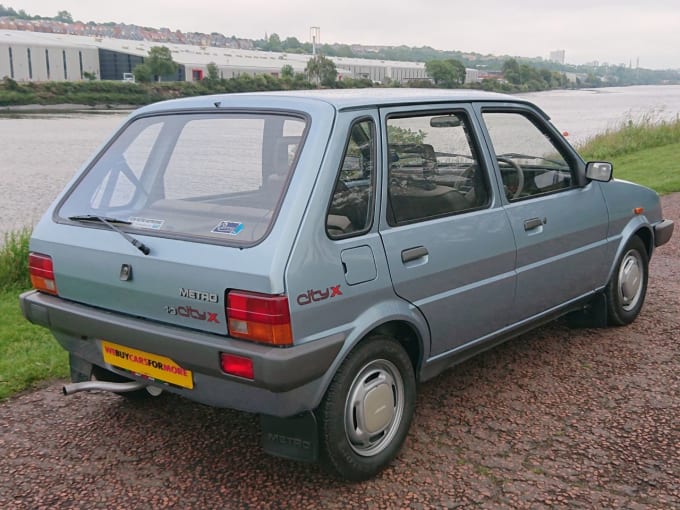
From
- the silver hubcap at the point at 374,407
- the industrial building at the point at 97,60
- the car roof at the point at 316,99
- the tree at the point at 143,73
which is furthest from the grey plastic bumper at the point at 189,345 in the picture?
the tree at the point at 143,73

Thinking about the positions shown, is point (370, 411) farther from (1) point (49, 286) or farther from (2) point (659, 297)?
(2) point (659, 297)

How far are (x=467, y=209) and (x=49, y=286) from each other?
7.01 ft

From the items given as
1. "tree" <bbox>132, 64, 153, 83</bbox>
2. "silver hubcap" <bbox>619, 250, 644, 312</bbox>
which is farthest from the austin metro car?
"tree" <bbox>132, 64, 153, 83</bbox>

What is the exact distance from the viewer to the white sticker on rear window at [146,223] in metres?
3.21

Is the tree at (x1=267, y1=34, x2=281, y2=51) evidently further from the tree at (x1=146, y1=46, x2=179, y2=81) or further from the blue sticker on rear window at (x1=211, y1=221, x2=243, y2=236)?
the blue sticker on rear window at (x1=211, y1=221, x2=243, y2=236)

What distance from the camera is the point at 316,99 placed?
126 inches

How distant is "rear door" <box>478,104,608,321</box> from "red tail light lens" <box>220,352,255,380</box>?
1888mm

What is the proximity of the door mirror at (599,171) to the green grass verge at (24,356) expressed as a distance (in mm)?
3580

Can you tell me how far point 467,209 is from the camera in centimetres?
377

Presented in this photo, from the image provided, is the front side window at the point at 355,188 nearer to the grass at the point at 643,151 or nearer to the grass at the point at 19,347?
the grass at the point at 19,347

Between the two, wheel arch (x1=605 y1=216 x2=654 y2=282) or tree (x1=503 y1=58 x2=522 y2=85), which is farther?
tree (x1=503 y1=58 x2=522 y2=85)

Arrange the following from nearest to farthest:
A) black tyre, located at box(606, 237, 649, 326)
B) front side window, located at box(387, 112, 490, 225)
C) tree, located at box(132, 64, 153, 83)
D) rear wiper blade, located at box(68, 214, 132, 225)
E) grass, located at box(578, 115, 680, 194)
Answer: rear wiper blade, located at box(68, 214, 132, 225)
front side window, located at box(387, 112, 490, 225)
black tyre, located at box(606, 237, 649, 326)
grass, located at box(578, 115, 680, 194)
tree, located at box(132, 64, 153, 83)

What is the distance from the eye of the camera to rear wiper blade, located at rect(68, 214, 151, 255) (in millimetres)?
3076

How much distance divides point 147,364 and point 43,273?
80 cm
